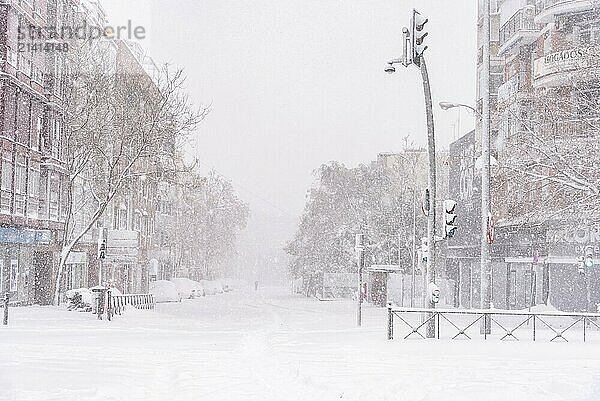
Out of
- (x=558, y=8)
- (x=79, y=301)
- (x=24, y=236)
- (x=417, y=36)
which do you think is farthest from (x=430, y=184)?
(x=24, y=236)

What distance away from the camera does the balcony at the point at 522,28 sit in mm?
44844

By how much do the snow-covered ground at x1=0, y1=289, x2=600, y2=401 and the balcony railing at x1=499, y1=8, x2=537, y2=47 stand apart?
2653 cm

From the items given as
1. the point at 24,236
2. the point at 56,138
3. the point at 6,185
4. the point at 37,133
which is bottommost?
the point at 24,236

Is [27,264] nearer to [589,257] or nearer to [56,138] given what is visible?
[56,138]

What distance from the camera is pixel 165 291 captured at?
63219 mm

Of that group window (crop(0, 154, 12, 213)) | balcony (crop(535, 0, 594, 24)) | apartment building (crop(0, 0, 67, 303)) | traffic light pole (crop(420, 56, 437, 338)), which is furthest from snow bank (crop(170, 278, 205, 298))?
traffic light pole (crop(420, 56, 437, 338))

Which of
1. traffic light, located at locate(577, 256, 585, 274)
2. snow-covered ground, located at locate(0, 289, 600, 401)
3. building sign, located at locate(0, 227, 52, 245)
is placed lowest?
snow-covered ground, located at locate(0, 289, 600, 401)

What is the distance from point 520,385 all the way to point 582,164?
1534 cm

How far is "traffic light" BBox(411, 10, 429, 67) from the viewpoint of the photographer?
1788cm

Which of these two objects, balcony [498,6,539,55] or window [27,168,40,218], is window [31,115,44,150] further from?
balcony [498,6,539,55]

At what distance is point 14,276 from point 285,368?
27074 millimetres

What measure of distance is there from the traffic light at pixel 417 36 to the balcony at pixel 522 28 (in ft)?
92.8

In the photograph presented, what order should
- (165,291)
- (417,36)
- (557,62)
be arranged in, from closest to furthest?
(417,36) < (557,62) < (165,291)

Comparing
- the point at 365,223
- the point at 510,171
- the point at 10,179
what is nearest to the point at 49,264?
the point at 10,179
